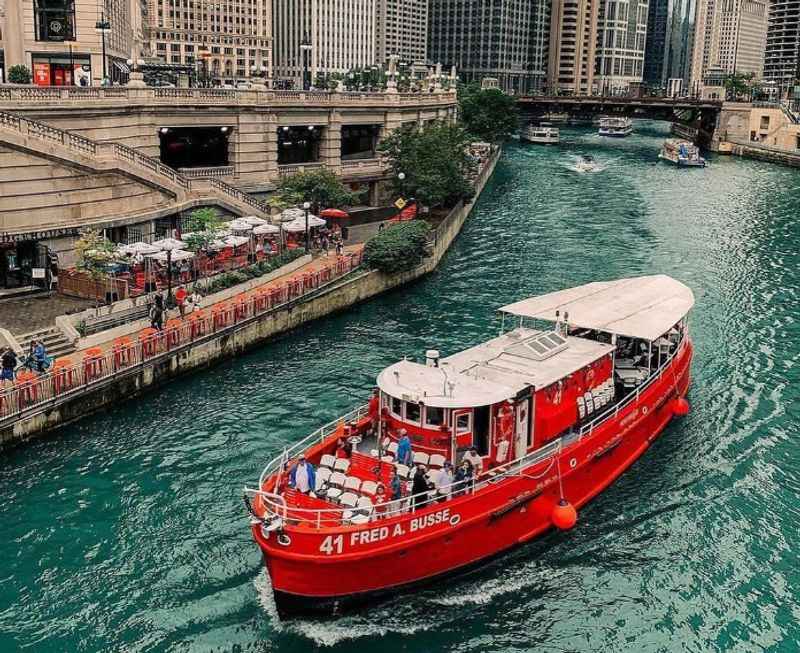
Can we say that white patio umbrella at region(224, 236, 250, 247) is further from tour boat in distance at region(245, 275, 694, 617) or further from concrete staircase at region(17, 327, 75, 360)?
tour boat in distance at region(245, 275, 694, 617)

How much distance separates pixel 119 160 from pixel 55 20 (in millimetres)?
22565

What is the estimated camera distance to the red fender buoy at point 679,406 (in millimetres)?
38906

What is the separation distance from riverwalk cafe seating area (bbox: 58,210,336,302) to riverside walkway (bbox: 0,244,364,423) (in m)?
2.58

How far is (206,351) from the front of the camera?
147 ft

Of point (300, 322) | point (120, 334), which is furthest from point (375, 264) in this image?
point (120, 334)

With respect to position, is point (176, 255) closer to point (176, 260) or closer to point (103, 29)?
point (176, 260)

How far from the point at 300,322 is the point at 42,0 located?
34718 mm

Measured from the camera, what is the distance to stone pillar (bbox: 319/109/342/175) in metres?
75.8

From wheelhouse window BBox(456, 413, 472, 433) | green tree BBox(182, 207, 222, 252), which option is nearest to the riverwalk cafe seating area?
green tree BBox(182, 207, 222, 252)

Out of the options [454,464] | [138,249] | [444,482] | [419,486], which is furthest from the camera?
[138,249]

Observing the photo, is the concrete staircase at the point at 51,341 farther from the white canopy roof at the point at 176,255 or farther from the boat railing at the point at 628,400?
the boat railing at the point at 628,400

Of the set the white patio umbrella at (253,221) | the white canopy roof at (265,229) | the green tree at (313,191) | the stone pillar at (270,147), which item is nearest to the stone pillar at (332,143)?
the stone pillar at (270,147)

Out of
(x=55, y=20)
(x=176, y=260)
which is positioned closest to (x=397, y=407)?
(x=176, y=260)

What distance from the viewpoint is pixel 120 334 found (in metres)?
43.6
